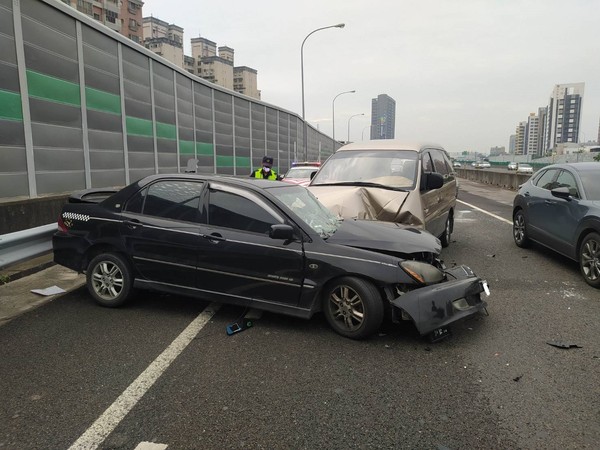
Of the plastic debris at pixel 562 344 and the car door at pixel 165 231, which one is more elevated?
the car door at pixel 165 231

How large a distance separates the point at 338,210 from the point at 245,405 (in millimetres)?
3539

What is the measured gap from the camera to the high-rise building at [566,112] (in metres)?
118

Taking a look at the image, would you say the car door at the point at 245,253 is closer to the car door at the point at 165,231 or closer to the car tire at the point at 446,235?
the car door at the point at 165,231

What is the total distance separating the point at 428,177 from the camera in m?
6.88

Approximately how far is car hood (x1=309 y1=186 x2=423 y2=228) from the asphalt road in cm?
173

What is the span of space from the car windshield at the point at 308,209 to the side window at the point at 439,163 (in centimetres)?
373

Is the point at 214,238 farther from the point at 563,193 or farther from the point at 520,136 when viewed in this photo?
the point at 520,136

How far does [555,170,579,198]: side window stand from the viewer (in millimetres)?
6739

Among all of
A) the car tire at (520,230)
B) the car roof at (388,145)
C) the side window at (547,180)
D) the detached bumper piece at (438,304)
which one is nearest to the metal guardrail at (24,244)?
the detached bumper piece at (438,304)

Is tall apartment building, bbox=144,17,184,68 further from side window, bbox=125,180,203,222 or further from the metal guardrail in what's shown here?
side window, bbox=125,180,203,222

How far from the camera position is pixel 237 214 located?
15.2ft

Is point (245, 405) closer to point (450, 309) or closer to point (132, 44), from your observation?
point (450, 309)

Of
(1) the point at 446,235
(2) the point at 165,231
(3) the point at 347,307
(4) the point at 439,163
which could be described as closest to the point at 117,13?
(4) the point at 439,163

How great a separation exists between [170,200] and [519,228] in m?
6.92
